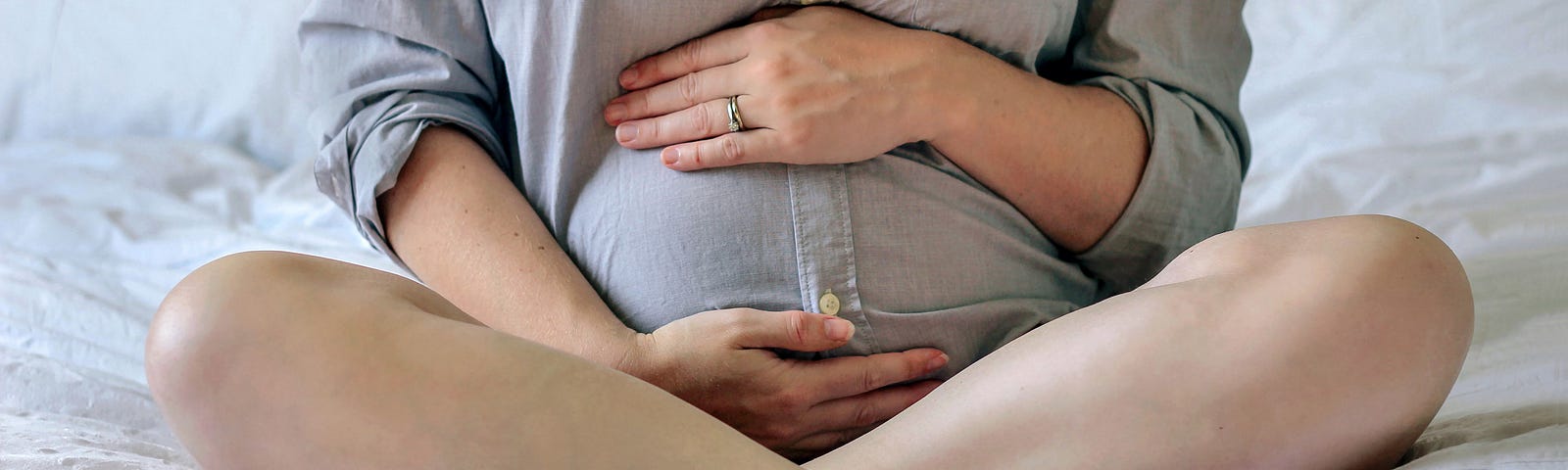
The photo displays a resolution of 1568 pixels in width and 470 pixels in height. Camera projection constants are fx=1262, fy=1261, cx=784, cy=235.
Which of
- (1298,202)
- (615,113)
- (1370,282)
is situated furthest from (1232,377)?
(1298,202)

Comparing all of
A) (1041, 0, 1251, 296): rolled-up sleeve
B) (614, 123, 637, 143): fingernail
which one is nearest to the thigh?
(614, 123, 637, 143): fingernail

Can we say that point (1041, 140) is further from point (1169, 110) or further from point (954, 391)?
point (954, 391)

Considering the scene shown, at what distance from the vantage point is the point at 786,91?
2.45 feet

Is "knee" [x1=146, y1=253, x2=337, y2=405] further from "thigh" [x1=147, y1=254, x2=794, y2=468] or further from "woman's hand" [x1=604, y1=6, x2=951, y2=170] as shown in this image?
"woman's hand" [x1=604, y1=6, x2=951, y2=170]

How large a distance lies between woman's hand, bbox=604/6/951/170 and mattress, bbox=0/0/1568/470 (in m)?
0.33

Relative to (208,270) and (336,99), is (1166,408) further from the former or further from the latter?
(336,99)

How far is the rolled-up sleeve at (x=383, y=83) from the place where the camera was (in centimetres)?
83

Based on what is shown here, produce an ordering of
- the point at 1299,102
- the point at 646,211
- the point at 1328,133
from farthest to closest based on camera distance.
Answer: the point at 1299,102 < the point at 1328,133 < the point at 646,211

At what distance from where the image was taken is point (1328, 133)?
136 centimetres

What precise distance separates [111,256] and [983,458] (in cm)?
95

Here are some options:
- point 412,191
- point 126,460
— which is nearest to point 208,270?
point 126,460

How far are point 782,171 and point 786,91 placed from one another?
5cm

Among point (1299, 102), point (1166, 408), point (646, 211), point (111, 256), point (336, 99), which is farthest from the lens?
point (1299, 102)

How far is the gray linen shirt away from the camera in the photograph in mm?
744
